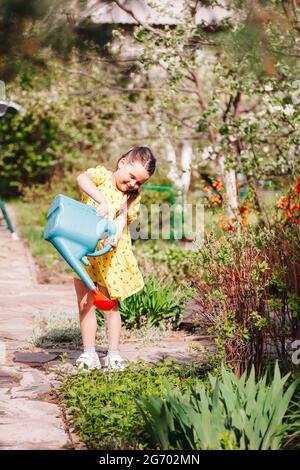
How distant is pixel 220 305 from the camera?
4.64 metres

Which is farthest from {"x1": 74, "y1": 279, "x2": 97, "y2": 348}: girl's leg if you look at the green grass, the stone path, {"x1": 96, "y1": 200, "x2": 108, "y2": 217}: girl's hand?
the green grass

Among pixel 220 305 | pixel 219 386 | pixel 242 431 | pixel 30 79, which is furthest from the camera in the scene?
pixel 30 79

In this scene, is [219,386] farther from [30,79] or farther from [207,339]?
[30,79]

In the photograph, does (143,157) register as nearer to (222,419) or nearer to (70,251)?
(70,251)

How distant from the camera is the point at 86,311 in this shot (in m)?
5.17

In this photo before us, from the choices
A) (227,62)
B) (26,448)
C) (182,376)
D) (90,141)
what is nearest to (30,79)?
(90,141)

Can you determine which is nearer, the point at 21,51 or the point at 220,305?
the point at 220,305

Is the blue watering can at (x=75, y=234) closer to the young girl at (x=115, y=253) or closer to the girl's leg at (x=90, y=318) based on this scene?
the young girl at (x=115, y=253)

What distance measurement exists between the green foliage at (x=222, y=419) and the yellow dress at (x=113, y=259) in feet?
4.71

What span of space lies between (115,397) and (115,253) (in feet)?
3.36

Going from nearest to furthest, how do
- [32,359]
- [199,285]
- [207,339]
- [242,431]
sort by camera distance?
[242,431], [199,285], [32,359], [207,339]

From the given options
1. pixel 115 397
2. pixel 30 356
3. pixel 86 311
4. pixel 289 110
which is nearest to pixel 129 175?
pixel 86 311

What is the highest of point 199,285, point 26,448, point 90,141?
point 90,141

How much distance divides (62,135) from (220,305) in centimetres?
976
